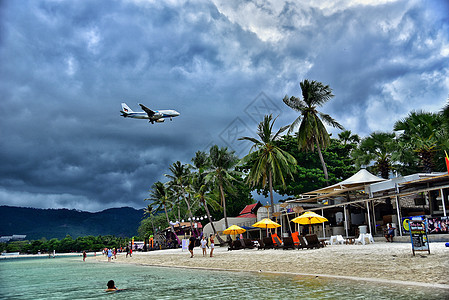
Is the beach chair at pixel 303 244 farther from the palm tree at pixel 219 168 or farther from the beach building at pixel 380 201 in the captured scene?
the palm tree at pixel 219 168

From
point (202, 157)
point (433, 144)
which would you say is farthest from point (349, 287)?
point (202, 157)

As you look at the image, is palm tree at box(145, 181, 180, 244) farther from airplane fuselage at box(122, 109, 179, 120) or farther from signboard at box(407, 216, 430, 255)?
signboard at box(407, 216, 430, 255)

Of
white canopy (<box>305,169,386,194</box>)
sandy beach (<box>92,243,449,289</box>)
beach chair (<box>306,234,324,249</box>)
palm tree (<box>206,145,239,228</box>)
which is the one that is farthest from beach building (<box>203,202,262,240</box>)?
sandy beach (<box>92,243,449,289</box>)

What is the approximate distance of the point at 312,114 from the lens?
122ft

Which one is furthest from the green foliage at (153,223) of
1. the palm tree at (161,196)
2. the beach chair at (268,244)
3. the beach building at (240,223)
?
the beach chair at (268,244)

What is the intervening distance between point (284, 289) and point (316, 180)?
108 feet

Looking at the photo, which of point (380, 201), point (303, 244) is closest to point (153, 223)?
point (380, 201)

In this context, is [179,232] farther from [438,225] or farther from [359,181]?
[438,225]

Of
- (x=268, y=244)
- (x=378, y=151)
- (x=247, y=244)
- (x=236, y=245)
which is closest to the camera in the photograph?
(x=268, y=244)

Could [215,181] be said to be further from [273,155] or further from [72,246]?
[72,246]

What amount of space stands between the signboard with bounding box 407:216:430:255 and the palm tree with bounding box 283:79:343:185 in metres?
24.0

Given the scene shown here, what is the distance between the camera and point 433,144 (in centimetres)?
2481

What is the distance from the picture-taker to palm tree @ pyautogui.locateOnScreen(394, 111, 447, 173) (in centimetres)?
2458

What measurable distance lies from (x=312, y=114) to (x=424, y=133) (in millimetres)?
13117
